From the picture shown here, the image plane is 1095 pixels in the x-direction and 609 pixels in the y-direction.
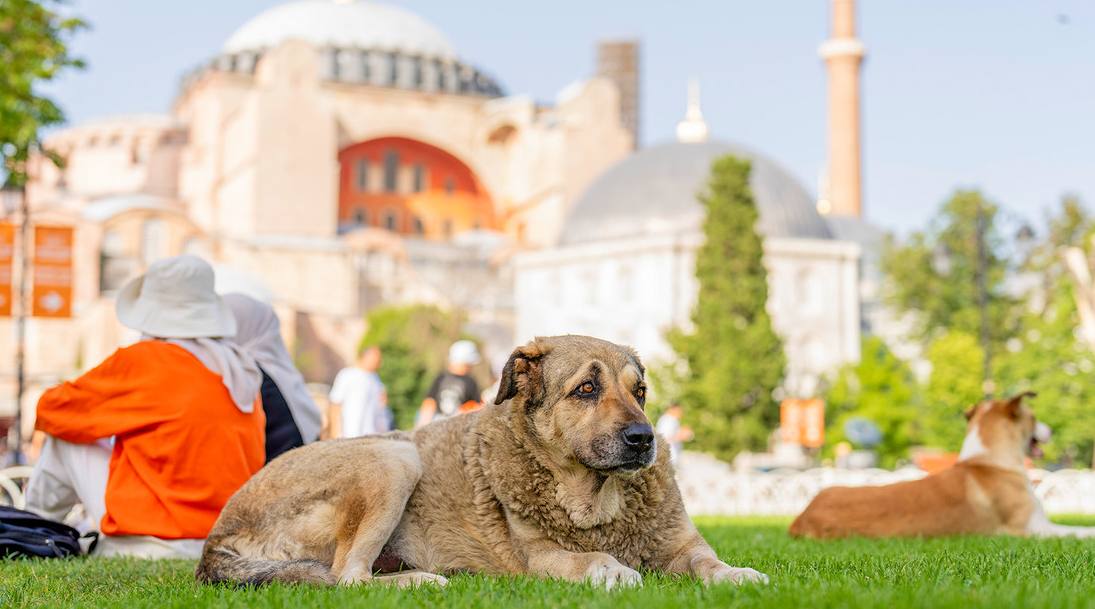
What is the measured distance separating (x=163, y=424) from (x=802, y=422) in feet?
100

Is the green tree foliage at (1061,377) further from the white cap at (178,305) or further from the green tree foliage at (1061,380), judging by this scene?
the white cap at (178,305)

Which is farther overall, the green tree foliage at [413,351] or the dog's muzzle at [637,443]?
the green tree foliage at [413,351]

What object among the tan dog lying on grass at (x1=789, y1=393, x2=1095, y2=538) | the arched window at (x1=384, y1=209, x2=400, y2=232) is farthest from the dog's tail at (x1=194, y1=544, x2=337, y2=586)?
the arched window at (x1=384, y1=209, x2=400, y2=232)

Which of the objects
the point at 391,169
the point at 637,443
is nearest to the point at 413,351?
the point at 391,169

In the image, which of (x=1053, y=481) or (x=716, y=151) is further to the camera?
(x=716, y=151)

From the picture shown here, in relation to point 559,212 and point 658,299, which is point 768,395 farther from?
point 559,212

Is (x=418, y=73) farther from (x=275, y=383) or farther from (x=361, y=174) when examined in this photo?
Answer: (x=275, y=383)

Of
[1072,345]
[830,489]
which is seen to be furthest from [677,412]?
[1072,345]

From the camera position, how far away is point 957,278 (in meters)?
46.8

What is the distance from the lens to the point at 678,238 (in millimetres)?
44656

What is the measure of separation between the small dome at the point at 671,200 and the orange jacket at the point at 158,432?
41.4 meters

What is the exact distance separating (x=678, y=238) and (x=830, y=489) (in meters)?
37.6

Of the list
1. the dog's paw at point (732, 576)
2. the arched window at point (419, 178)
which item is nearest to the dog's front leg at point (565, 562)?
the dog's paw at point (732, 576)

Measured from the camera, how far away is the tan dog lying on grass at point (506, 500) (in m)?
4.08
